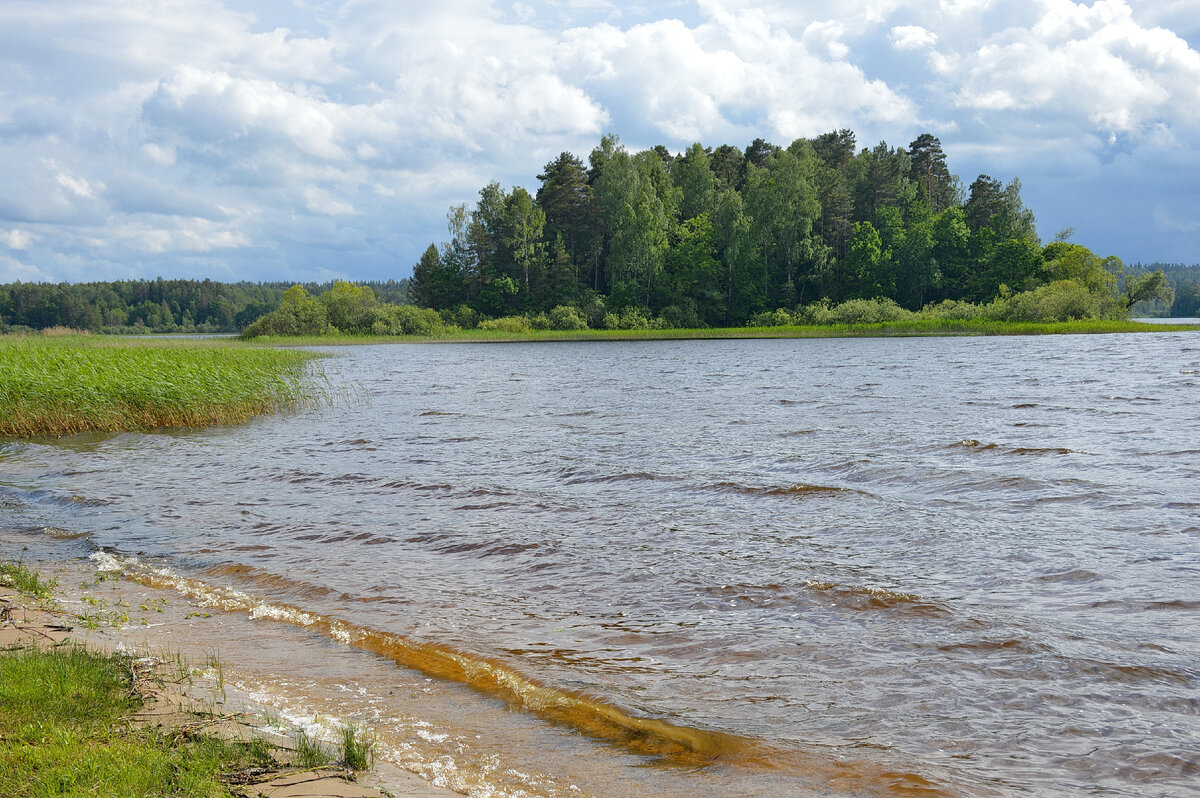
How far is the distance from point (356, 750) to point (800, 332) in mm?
92391

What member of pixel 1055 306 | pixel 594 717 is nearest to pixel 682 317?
pixel 1055 306

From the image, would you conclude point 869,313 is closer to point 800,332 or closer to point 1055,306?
point 800,332

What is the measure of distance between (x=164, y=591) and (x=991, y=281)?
108m

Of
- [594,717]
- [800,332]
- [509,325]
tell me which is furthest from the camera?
[509,325]

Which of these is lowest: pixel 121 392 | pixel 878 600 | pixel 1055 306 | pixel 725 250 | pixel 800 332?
pixel 878 600

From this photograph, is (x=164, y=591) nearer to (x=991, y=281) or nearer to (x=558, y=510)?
(x=558, y=510)

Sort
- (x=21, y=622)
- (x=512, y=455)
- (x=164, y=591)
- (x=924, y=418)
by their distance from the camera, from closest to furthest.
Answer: (x=21, y=622)
(x=164, y=591)
(x=512, y=455)
(x=924, y=418)

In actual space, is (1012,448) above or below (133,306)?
below

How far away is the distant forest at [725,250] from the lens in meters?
97.4

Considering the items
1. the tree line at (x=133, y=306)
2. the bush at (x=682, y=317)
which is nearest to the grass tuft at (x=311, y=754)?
the bush at (x=682, y=317)

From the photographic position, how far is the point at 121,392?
22922mm

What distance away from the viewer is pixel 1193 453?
15.7 metres

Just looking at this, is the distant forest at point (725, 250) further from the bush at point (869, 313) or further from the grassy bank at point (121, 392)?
the grassy bank at point (121, 392)

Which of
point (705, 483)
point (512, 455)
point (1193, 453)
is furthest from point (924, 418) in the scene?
point (512, 455)
